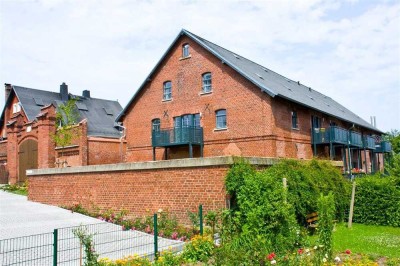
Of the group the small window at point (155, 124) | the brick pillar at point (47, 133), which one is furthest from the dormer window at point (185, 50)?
the brick pillar at point (47, 133)

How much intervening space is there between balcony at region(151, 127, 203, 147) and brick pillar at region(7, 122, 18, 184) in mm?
12820

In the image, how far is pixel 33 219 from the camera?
A: 573 inches

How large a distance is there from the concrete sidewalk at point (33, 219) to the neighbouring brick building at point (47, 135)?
26.8 feet

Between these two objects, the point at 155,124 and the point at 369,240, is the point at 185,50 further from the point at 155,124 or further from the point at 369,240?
the point at 369,240

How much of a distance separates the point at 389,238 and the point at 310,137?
48.3 feet

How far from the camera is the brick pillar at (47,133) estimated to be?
2583 centimetres

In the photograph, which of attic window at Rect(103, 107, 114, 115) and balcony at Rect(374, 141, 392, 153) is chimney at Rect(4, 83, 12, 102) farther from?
balcony at Rect(374, 141, 392, 153)

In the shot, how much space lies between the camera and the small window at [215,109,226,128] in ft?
78.0

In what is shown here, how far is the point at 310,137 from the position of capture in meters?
26.1

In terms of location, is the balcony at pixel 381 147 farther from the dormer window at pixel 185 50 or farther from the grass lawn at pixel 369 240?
the grass lawn at pixel 369 240

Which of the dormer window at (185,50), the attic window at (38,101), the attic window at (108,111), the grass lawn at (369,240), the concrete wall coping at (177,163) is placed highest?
the dormer window at (185,50)

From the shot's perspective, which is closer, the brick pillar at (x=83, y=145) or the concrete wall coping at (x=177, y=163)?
the concrete wall coping at (x=177, y=163)

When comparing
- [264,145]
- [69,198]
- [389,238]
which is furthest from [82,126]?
[389,238]

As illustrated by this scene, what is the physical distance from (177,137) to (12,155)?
50.6 feet
